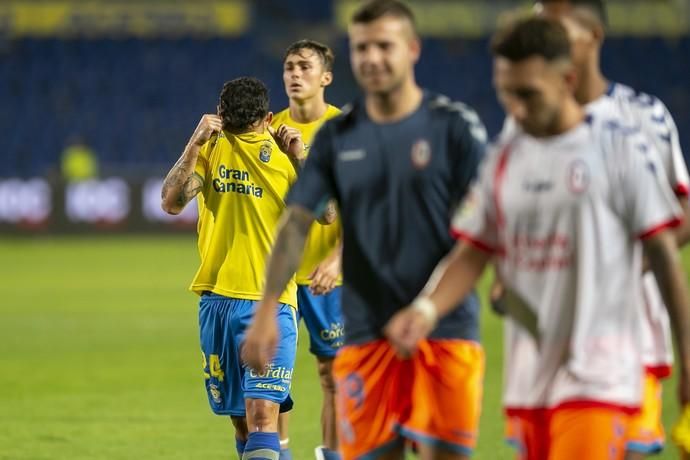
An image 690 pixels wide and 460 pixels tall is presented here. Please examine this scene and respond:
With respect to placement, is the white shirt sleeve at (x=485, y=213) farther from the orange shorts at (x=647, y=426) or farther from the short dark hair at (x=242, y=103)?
the short dark hair at (x=242, y=103)

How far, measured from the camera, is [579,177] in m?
4.14

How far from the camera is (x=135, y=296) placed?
18.8 metres

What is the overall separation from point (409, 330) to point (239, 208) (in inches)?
122

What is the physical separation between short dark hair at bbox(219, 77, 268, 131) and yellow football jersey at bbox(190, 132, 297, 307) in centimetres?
10

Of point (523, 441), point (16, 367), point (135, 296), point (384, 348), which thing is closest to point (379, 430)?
point (384, 348)

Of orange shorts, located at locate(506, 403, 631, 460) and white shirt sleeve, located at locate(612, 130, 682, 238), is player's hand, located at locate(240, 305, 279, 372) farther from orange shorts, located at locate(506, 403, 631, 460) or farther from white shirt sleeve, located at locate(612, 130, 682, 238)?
white shirt sleeve, located at locate(612, 130, 682, 238)

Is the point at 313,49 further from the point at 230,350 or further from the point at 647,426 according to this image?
the point at 647,426

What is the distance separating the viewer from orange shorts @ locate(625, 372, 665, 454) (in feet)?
14.7

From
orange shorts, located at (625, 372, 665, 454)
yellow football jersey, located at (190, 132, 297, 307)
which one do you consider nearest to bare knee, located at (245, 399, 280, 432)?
yellow football jersey, located at (190, 132, 297, 307)

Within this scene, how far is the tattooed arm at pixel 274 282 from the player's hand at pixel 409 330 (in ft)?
2.16

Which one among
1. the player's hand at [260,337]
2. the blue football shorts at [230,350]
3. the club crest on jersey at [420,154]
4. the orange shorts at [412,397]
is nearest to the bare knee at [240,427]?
the blue football shorts at [230,350]

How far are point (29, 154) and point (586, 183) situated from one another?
3267cm

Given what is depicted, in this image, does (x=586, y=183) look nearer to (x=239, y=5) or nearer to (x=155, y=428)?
(x=155, y=428)

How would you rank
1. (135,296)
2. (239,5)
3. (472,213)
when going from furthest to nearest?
(239,5) → (135,296) → (472,213)
